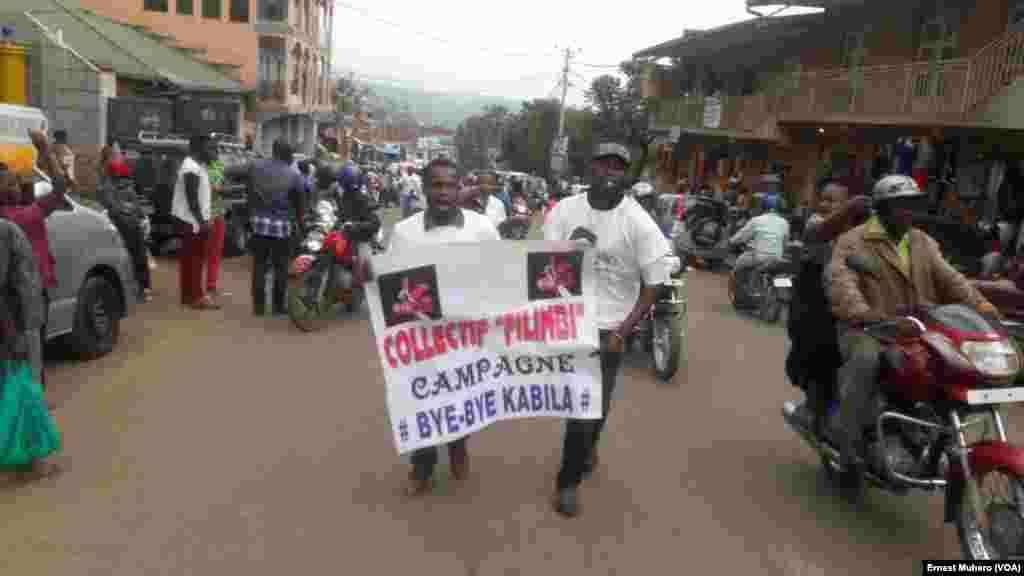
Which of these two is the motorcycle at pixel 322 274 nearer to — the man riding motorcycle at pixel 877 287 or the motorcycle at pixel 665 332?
the motorcycle at pixel 665 332

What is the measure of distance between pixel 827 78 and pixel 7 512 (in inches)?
778

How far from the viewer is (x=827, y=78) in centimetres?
2059

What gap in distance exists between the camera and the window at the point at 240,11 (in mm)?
38875

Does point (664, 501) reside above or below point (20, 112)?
below

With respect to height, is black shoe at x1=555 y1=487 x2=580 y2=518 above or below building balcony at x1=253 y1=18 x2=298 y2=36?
below

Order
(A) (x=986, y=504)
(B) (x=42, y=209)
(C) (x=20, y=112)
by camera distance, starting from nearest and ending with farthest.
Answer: (A) (x=986, y=504)
(B) (x=42, y=209)
(C) (x=20, y=112)

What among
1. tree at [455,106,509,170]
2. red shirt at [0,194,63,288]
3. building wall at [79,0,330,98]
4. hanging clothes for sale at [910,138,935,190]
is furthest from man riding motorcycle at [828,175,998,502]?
tree at [455,106,509,170]

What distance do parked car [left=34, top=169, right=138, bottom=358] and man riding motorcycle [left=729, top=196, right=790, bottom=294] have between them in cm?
743

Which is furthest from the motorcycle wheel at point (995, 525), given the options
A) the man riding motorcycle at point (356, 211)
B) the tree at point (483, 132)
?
the tree at point (483, 132)

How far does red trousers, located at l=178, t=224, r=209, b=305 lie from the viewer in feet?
31.6

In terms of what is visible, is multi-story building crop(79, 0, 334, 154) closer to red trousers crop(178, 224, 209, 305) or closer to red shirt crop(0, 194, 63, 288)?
red trousers crop(178, 224, 209, 305)

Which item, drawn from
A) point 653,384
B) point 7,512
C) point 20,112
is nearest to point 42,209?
point 7,512

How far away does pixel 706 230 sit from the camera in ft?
61.0

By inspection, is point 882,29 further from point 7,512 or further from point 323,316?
point 7,512
